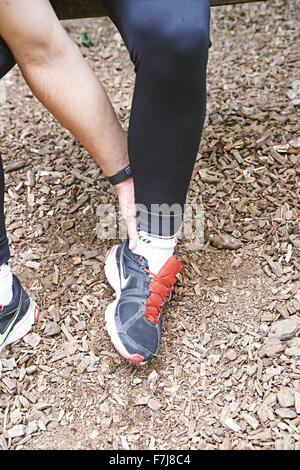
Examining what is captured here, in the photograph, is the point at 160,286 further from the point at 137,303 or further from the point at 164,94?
the point at 164,94

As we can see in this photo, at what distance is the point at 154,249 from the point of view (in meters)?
1.53

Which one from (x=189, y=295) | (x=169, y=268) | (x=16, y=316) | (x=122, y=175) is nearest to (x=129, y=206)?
(x=122, y=175)

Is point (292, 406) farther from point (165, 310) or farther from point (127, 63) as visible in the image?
point (127, 63)

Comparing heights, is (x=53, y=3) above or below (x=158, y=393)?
above

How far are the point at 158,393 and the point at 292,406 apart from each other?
1.17 feet

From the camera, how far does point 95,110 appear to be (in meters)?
1.46

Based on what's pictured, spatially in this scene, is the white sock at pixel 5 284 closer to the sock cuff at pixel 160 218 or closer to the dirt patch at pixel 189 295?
the dirt patch at pixel 189 295

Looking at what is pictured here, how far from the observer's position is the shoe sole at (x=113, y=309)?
4.72 feet

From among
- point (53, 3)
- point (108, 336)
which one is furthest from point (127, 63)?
point (108, 336)

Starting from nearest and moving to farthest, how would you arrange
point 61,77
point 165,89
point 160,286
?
point 165,89, point 61,77, point 160,286

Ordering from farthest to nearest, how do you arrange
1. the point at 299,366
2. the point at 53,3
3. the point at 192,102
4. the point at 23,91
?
the point at 23,91, the point at 53,3, the point at 299,366, the point at 192,102

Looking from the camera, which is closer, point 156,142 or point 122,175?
point 156,142

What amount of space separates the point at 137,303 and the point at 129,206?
293 millimetres

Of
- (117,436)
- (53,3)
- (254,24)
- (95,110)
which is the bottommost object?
(117,436)
